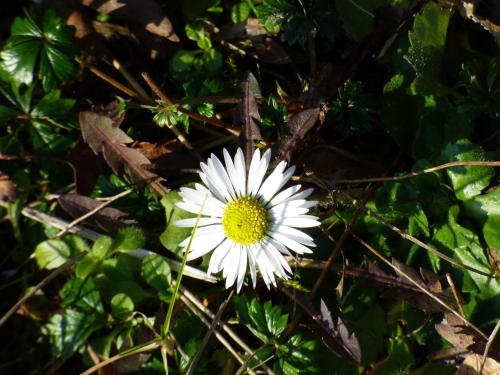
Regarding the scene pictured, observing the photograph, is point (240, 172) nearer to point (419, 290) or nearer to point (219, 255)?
point (219, 255)

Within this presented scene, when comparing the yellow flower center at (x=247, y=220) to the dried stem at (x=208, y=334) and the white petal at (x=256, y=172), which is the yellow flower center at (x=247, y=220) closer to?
the white petal at (x=256, y=172)

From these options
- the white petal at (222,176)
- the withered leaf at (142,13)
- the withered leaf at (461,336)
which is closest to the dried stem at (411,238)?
the withered leaf at (461,336)

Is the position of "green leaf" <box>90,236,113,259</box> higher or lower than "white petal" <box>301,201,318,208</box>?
lower

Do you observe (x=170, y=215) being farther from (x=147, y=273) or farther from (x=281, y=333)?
(x=281, y=333)

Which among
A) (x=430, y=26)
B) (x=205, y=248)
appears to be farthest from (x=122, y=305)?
(x=430, y=26)

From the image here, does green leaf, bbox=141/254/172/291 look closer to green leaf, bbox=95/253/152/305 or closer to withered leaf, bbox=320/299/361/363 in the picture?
green leaf, bbox=95/253/152/305

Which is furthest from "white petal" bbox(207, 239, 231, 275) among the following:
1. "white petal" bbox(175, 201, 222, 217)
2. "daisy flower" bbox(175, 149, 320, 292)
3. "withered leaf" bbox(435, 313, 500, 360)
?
"withered leaf" bbox(435, 313, 500, 360)
